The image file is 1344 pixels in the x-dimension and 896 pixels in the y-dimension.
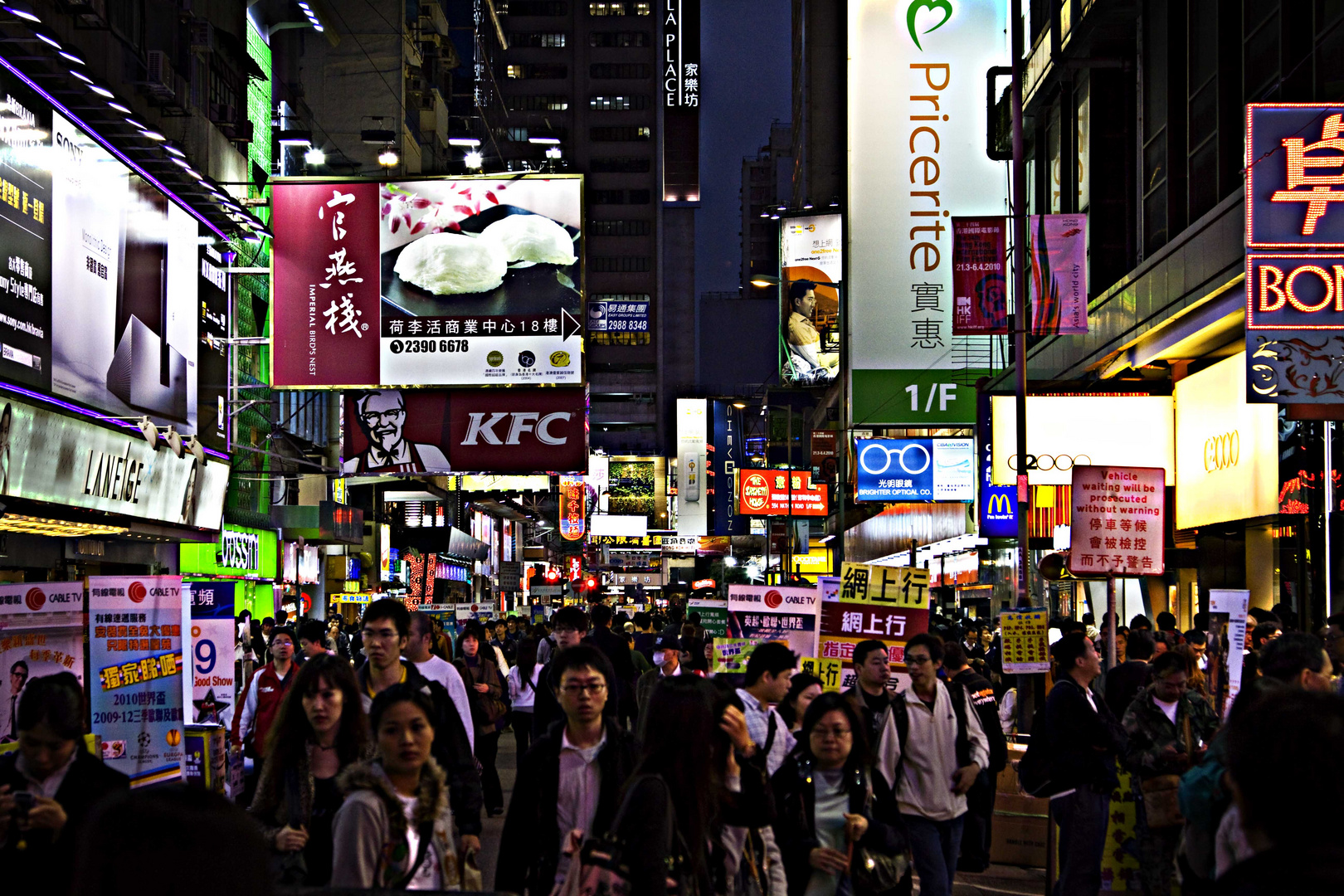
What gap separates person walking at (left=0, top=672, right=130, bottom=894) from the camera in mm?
4801

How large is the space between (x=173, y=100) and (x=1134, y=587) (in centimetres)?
1956

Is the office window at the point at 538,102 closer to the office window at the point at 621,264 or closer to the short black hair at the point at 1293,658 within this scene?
the office window at the point at 621,264

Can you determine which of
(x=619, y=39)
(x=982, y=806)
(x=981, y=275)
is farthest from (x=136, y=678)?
(x=619, y=39)

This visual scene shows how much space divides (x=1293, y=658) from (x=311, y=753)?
171 inches

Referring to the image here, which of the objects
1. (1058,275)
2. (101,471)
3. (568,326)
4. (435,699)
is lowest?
(435,699)

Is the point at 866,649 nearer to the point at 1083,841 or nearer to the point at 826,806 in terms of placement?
the point at 1083,841

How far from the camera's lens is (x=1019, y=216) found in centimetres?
2114

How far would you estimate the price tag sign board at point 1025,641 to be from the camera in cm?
1370

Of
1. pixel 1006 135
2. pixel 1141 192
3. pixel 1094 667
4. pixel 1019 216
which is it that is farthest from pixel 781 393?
pixel 1094 667

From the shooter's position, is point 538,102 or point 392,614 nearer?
point 392,614

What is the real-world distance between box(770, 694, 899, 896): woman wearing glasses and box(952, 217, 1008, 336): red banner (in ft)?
56.8

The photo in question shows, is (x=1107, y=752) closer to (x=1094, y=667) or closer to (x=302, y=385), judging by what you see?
(x=1094, y=667)

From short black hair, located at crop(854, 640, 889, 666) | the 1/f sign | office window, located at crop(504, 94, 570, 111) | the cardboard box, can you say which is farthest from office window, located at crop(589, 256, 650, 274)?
short black hair, located at crop(854, 640, 889, 666)

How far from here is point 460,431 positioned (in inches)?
831
